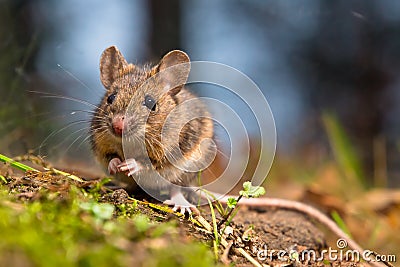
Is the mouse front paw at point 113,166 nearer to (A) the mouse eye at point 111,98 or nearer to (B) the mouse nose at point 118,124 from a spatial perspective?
(B) the mouse nose at point 118,124

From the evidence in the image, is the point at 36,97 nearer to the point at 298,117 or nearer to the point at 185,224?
the point at 185,224

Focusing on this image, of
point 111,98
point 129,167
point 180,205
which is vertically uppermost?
point 111,98

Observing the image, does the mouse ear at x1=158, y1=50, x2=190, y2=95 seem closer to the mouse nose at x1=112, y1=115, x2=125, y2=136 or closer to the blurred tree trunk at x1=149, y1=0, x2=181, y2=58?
the mouse nose at x1=112, y1=115, x2=125, y2=136

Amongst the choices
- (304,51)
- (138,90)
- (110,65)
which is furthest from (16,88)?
(304,51)

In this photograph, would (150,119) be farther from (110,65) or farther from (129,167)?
(110,65)

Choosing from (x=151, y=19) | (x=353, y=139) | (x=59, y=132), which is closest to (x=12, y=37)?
(x=59, y=132)

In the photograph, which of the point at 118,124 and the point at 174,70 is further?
the point at 174,70

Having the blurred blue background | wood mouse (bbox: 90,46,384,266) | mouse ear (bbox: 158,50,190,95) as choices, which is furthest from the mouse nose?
the blurred blue background
